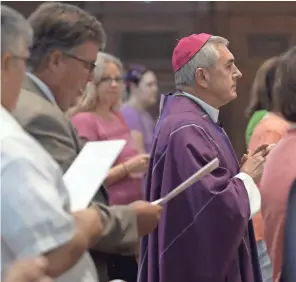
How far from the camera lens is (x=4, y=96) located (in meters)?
1.14

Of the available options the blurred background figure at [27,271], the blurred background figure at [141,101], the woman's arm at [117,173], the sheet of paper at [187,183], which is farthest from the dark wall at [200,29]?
the blurred background figure at [27,271]

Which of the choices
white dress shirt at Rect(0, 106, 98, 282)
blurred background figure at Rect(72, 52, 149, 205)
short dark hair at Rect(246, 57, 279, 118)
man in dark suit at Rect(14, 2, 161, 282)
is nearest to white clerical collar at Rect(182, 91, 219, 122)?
man in dark suit at Rect(14, 2, 161, 282)

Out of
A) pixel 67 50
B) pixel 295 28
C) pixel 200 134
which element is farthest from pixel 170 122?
pixel 295 28

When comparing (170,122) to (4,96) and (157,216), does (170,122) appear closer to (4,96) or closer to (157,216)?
(157,216)

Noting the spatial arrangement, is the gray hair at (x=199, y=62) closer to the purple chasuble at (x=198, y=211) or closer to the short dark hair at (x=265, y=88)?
the purple chasuble at (x=198, y=211)

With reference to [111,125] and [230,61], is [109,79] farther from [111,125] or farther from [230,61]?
[230,61]

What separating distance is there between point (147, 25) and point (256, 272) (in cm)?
258

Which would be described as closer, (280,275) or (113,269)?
(113,269)

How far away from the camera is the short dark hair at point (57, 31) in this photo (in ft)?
5.43

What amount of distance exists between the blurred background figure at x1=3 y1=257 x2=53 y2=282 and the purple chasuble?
0.96m

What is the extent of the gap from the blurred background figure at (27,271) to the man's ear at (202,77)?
3.90 feet

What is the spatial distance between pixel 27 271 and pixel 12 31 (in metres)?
0.39

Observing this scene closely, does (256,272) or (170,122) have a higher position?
(170,122)

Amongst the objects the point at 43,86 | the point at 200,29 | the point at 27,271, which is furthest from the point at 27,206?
the point at 200,29
